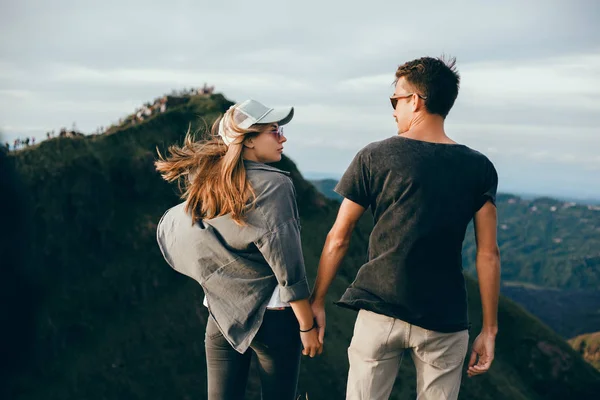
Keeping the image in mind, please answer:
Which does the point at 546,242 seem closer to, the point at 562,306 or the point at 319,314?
the point at 562,306

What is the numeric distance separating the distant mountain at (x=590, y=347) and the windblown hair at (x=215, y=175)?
125ft

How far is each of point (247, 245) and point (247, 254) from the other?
0.11 m

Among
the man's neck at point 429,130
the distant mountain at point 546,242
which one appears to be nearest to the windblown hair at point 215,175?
the man's neck at point 429,130

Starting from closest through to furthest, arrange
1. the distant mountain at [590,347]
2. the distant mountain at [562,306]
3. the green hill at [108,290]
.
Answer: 1. the green hill at [108,290]
2. the distant mountain at [590,347]
3. the distant mountain at [562,306]

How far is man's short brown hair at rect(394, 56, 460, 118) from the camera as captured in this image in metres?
4.10

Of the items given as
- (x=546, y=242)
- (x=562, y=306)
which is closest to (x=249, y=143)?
(x=562, y=306)

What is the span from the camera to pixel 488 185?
4078 millimetres

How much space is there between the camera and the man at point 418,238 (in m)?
3.96

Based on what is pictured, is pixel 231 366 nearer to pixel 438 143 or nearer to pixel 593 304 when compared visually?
pixel 438 143

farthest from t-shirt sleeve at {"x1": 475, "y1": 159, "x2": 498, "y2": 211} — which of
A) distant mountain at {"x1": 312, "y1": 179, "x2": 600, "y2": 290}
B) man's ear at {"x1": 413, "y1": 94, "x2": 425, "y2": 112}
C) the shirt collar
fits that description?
distant mountain at {"x1": 312, "y1": 179, "x2": 600, "y2": 290}

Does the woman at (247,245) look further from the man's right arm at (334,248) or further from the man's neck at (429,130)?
the man's neck at (429,130)

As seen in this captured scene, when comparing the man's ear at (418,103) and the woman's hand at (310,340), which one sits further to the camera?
the woman's hand at (310,340)

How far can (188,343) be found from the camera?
13.8 meters

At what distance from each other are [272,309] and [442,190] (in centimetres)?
136
